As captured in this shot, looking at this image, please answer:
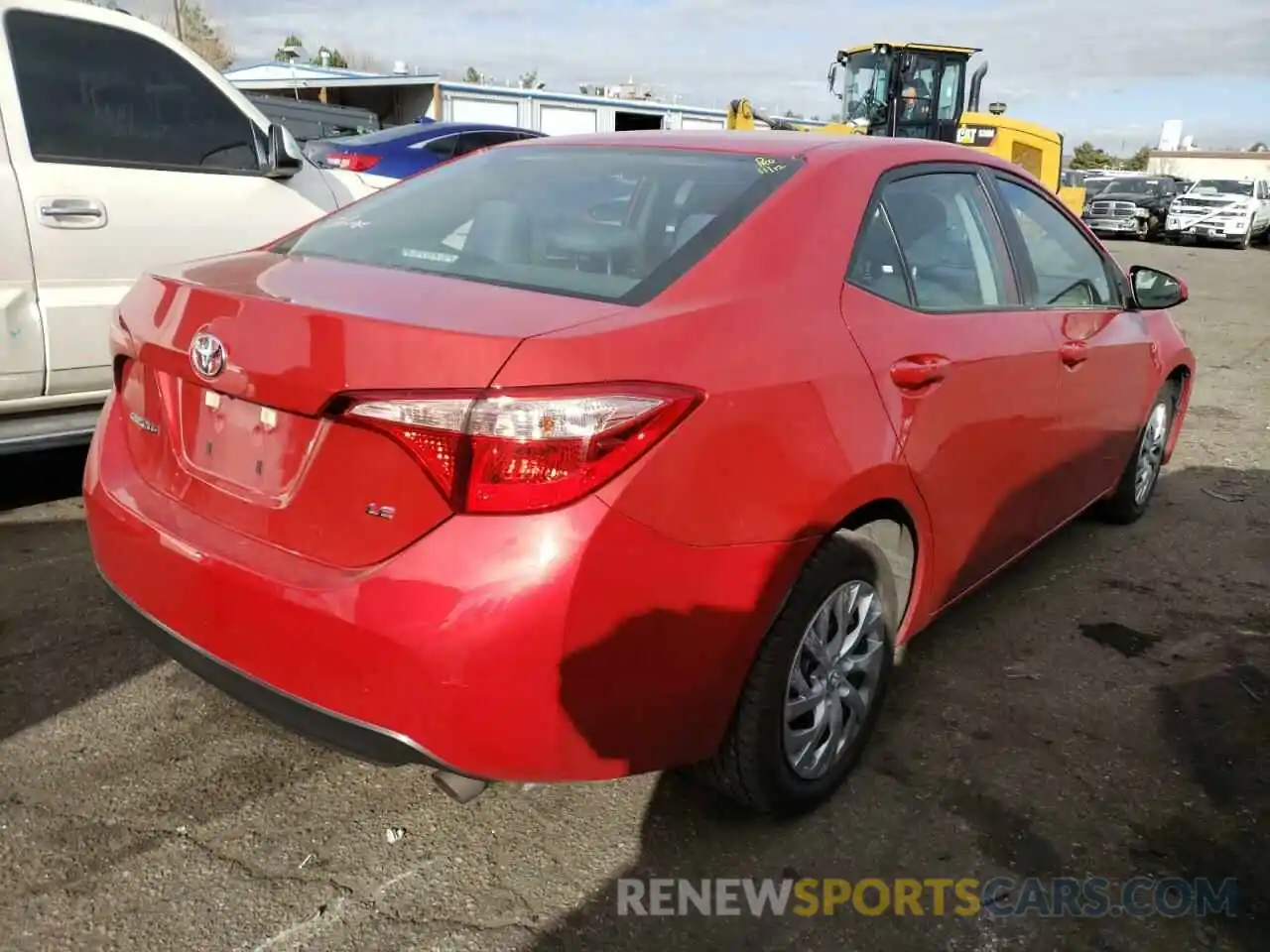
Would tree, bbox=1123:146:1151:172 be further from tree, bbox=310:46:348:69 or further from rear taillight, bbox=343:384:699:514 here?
rear taillight, bbox=343:384:699:514

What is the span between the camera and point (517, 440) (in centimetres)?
184

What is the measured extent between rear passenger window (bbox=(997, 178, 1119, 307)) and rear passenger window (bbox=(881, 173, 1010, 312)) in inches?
8.9

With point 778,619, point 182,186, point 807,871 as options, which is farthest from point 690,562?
point 182,186

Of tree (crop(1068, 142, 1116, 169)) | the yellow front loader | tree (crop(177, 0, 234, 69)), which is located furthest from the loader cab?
tree (crop(1068, 142, 1116, 169))

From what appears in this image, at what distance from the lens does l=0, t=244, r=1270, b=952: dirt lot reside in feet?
7.30

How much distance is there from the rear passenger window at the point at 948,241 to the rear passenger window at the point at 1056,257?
225mm

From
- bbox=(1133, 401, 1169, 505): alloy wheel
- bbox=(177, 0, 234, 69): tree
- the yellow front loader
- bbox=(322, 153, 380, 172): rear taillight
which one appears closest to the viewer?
bbox=(1133, 401, 1169, 505): alloy wheel

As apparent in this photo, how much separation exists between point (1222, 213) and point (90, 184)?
28.8m

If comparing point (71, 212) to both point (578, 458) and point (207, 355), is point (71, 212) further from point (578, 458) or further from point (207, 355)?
point (578, 458)

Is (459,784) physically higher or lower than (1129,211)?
higher

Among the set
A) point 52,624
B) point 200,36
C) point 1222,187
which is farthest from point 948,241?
point 200,36

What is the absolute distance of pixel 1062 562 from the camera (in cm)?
440

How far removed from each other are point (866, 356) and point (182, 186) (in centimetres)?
337

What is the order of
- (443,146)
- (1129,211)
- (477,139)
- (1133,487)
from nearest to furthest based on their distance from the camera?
(1133,487) → (443,146) → (477,139) → (1129,211)
